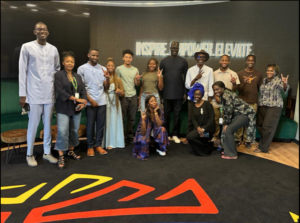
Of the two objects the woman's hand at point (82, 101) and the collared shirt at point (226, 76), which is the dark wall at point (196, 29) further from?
the woman's hand at point (82, 101)

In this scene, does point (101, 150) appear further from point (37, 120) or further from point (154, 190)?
point (154, 190)

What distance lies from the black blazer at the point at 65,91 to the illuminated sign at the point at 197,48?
142 cm

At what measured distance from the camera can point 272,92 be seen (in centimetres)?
357

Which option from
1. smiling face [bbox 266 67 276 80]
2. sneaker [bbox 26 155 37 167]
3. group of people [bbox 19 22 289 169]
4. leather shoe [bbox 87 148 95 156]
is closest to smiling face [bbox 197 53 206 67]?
group of people [bbox 19 22 289 169]

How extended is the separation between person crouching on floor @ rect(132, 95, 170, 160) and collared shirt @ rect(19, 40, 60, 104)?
48.1 inches

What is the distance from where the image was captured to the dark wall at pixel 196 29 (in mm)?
3205

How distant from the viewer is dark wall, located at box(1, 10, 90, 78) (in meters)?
3.50

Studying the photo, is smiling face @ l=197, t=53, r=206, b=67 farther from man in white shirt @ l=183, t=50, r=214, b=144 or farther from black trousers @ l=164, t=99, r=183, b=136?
black trousers @ l=164, t=99, r=183, b=136

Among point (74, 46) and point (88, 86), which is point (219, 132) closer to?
point (88, 86)

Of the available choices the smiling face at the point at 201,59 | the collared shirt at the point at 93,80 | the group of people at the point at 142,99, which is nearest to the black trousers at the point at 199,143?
the group of people at the point at 142,99

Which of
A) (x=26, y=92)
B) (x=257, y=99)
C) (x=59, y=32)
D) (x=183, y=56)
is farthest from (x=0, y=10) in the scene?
(x=257, y=99)

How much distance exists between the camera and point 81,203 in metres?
2.28

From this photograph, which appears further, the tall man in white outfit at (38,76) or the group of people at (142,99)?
the group of people at (142,99)

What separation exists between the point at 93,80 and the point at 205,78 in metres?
1.65
